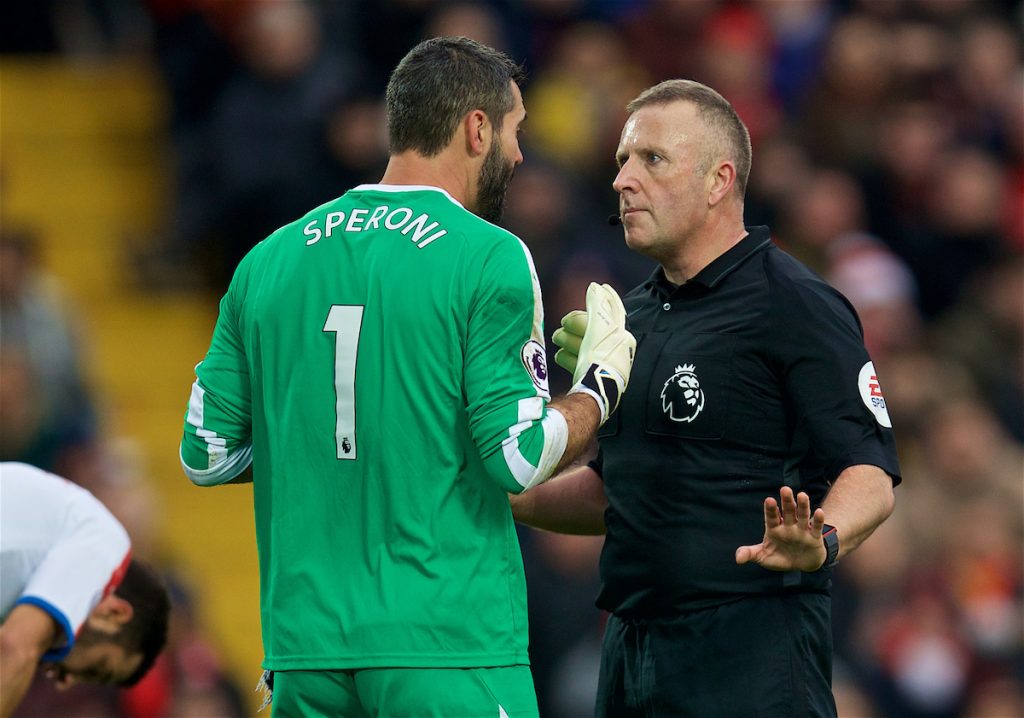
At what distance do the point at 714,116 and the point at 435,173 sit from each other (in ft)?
3.20

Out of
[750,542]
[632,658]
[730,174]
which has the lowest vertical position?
[632,658]

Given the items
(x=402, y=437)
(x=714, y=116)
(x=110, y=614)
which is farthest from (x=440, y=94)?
(x=110, y=614)

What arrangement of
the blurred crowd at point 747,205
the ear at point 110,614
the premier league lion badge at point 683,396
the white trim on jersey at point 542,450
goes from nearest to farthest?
the white trim on jersey at point 542,450 → the premier league lion badge at point 683,396 → the ear at point 110,614 → the blurred crowd at point 747,205

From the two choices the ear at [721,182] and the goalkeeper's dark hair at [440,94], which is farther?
the ear at [721,182]

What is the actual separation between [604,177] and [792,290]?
5.47 meters

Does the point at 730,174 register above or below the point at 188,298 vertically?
above

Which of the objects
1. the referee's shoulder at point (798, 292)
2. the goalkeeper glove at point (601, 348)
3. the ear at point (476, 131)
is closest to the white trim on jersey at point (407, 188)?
the ear at point (476, 131)

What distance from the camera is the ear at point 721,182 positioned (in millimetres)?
4617

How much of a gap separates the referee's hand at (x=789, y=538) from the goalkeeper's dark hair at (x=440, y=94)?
3.68 ft

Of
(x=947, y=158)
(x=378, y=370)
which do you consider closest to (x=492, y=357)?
(x=378, y=370)

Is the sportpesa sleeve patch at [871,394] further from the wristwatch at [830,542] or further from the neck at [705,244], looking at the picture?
the neck at [705,244]

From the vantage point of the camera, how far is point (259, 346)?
3982 millimetres

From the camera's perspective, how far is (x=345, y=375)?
12.6ft

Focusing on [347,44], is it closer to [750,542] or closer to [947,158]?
[947,158]
